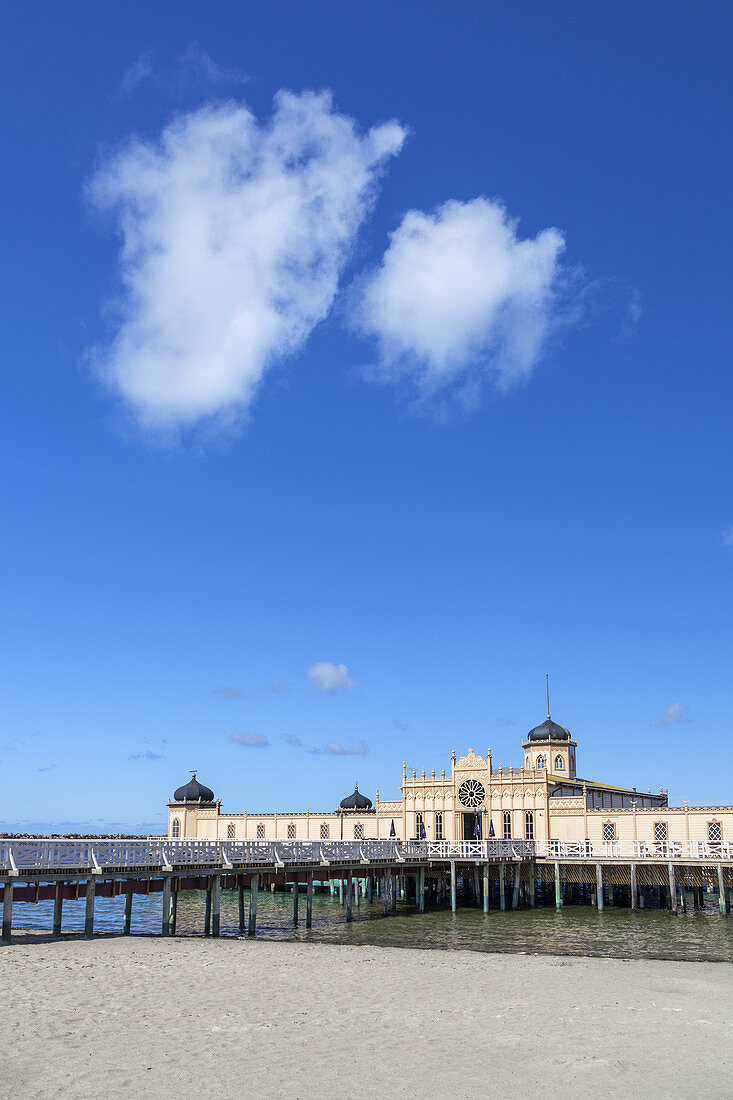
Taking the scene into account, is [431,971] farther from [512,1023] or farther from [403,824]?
[403,824]

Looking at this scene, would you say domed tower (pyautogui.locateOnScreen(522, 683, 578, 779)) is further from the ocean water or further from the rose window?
the ocean water

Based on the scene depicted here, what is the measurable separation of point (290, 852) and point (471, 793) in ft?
74.5

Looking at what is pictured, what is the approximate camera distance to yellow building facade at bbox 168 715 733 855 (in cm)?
5338

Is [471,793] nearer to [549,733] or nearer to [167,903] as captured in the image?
[549,733]

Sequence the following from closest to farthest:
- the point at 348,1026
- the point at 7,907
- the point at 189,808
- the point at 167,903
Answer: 1. the point at 348,1026
2. the point at 7,907
3. the point at 167,903
4. the point at 189,808

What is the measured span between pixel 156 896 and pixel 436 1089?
49.2 meters

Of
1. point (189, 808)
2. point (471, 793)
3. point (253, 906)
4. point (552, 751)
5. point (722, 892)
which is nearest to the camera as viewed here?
point (253, 906)

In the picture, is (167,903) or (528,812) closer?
(167,903)

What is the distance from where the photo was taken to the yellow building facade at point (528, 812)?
5338cm

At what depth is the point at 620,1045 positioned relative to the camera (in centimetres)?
1656

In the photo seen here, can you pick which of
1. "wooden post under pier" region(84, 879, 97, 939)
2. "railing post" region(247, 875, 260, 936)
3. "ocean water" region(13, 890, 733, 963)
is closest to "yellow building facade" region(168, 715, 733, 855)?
"ocean water" region(13, 890, 733, 963)

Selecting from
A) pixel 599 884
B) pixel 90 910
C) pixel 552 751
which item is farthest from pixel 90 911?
pixel 552 751

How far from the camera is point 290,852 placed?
38906 mm

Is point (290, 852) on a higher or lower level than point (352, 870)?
higher
